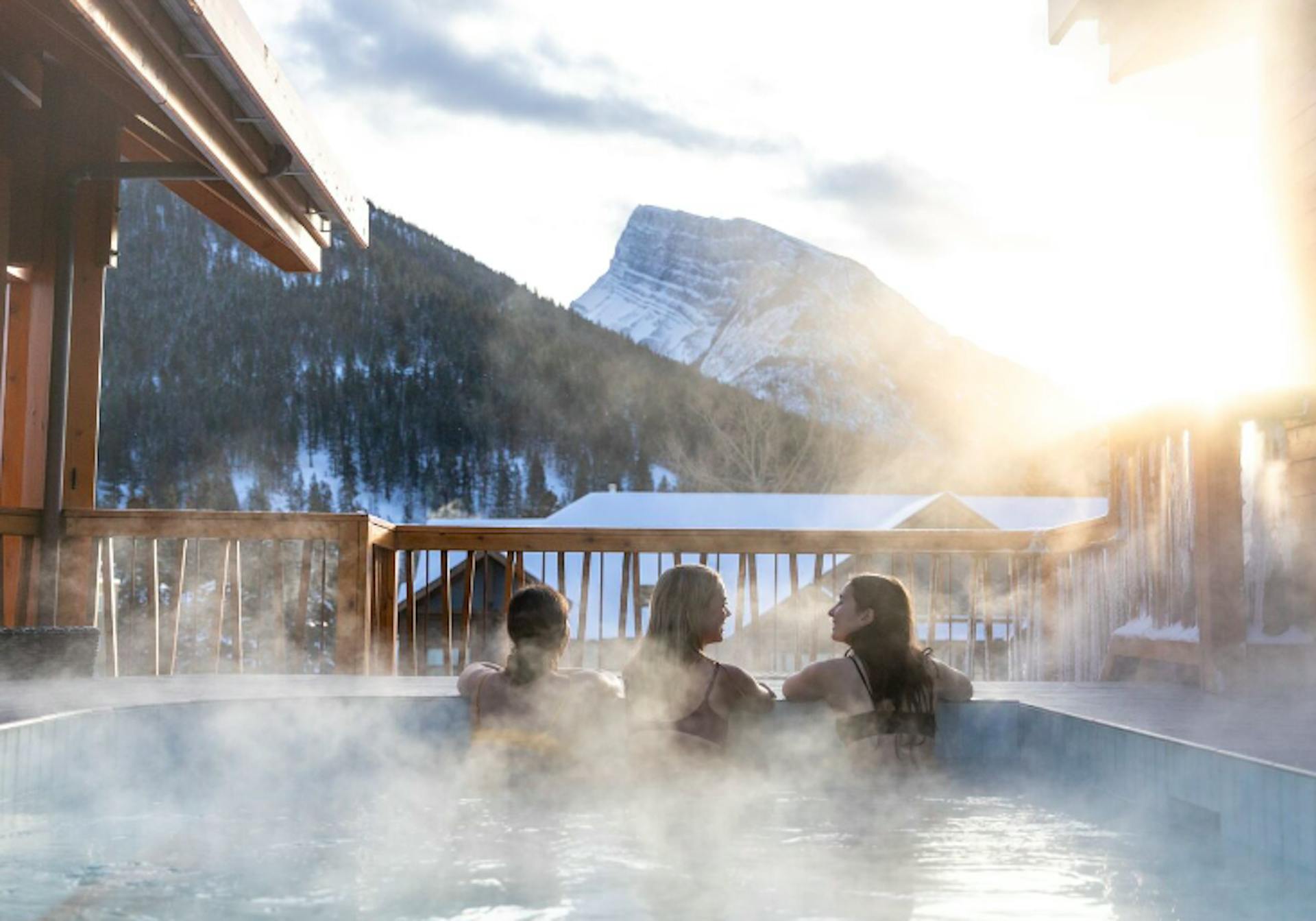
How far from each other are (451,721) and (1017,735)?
76.1 inches

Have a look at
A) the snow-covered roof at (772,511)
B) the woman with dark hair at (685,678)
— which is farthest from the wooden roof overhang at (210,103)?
the snow-covered roof at (772,511)

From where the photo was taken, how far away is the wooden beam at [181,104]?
3.47 m

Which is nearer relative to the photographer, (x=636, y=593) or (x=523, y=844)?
(x=523, y=844)

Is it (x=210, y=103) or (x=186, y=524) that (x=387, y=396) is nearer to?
(x=186, y=524)

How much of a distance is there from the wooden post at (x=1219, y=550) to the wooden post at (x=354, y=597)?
3.53 metres

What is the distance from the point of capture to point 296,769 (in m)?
4.02

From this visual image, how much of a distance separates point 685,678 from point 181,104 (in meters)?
2.65

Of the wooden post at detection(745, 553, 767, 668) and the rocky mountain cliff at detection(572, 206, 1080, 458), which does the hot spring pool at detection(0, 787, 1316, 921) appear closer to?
the wooden post at detection(745, 553, 767, 668)

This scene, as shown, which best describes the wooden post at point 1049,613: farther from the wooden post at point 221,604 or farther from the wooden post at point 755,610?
the wooden post at point 221,604

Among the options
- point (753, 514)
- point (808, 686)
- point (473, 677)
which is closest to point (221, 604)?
point (473, 677)

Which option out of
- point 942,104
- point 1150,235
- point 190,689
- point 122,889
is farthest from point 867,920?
point 942,104

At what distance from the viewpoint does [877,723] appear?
3.76m

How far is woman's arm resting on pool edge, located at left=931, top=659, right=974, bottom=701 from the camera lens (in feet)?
12.8

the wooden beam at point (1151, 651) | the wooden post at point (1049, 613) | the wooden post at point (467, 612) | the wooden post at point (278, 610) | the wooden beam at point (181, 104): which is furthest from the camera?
the wooden post at point (1049, 613)
